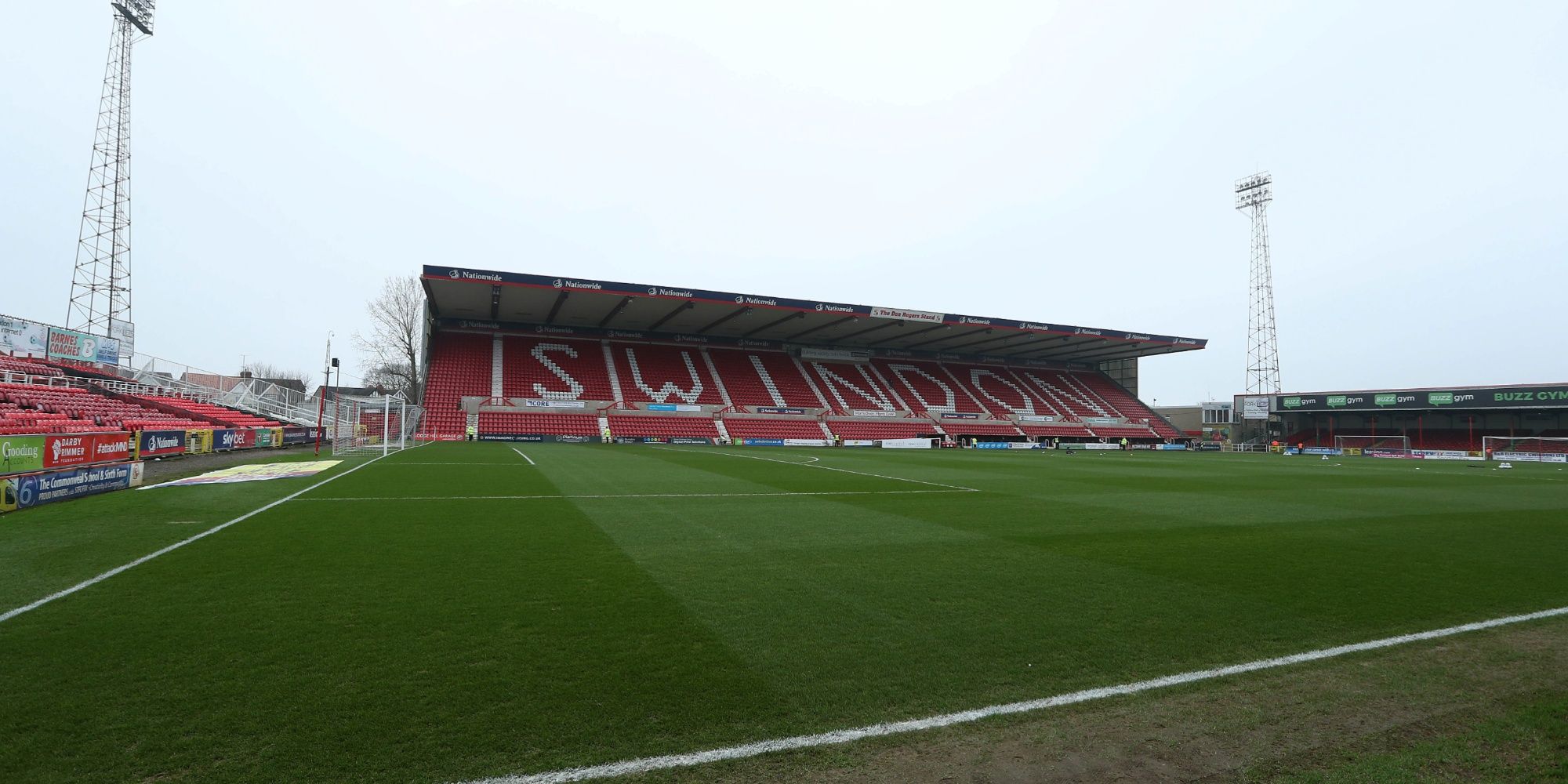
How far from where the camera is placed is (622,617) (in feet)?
15.7

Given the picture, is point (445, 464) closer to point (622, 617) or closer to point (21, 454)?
point (21, 454)

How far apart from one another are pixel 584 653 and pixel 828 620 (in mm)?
1682

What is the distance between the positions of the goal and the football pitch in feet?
49.5

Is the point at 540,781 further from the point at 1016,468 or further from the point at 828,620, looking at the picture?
the point at 1016,468

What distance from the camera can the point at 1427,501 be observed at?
43.9 ft

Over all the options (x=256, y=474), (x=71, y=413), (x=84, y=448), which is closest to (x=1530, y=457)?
(x=256, y=474)

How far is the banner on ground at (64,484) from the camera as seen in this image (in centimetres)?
944

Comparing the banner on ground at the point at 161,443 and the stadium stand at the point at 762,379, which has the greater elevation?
the stadium stand at the point at 762,379

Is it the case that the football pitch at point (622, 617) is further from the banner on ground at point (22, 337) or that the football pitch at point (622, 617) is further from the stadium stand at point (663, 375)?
the stadium stand at point (663, 375)

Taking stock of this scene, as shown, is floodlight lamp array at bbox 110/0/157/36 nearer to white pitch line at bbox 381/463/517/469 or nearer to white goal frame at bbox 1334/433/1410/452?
white pitch line at bbox 381/463/517/469

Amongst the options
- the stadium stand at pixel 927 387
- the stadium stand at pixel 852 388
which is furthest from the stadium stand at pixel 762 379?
the stadium stand at pixel 927 387

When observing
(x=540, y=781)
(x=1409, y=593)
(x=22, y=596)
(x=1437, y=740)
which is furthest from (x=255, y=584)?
(x=1409, y=593)

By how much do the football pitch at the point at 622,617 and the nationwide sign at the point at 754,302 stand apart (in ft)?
87.7

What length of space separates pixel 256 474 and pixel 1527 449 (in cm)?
6073
